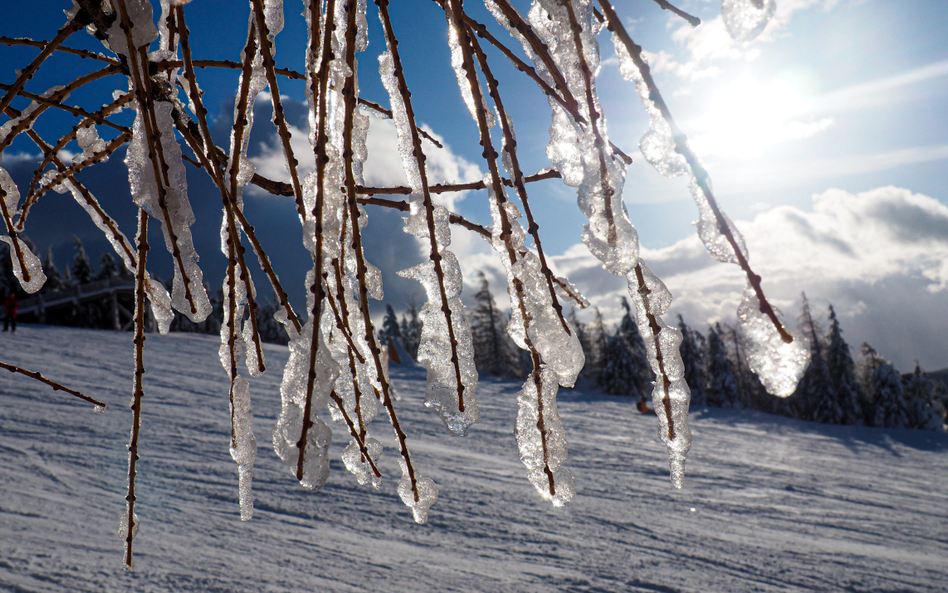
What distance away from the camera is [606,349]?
61.4 ft

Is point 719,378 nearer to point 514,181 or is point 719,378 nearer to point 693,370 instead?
point 693,370

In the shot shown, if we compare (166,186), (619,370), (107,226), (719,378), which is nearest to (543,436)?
(166,186)

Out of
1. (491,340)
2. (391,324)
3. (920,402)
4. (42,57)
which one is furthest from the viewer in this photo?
(391,324)

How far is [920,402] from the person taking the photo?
47.8 feet

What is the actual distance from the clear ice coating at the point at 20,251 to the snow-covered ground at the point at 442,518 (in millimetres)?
Answer: 2267

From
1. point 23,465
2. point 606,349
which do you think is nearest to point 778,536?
point 23,465

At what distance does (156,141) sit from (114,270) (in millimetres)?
23297

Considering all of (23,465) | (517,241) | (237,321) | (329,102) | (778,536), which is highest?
(329,102)

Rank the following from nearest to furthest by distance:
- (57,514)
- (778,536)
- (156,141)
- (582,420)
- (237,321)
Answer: (156,141) < (237,321) < (57,514) < (778,536) < (582,420)

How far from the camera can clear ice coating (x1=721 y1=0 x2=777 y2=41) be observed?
45cm

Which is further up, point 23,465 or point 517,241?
point 517,241

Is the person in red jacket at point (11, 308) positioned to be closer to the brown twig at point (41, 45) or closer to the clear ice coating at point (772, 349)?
the brown twig at point (41, 45)

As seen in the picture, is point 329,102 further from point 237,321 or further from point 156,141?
point 237,321

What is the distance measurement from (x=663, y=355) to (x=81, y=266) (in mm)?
24265
